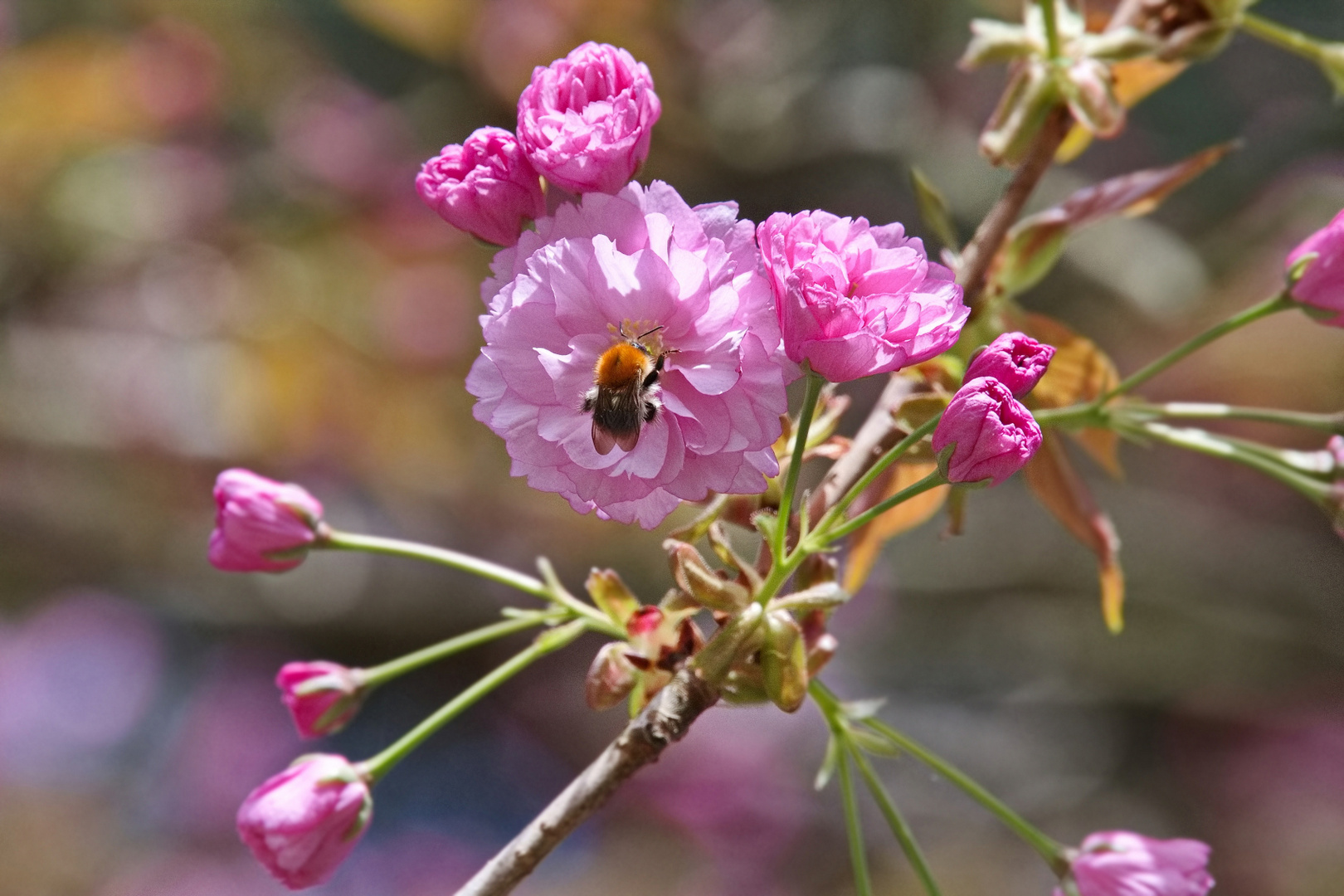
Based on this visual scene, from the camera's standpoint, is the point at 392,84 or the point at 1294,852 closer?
the point at 1294,852

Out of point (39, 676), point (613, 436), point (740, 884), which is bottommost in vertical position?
point (740, 884)

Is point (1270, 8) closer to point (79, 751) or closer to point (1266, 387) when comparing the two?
point (1266, 387)

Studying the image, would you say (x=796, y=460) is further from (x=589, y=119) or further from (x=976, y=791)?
(x=976, y=791)

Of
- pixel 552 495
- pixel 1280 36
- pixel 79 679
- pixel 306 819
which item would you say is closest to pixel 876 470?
pixel 306 819

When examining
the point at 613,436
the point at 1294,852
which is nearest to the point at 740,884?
the point at 1294,852

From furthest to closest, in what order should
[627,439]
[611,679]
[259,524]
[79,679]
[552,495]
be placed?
[79,679], [552,495], [259,524], [611,679], [627,439]

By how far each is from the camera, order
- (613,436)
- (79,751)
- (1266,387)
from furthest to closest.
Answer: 1. (79,751)
2. (1266,387)
3. (613,436)

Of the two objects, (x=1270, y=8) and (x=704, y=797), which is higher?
(x=1270, y=8)
